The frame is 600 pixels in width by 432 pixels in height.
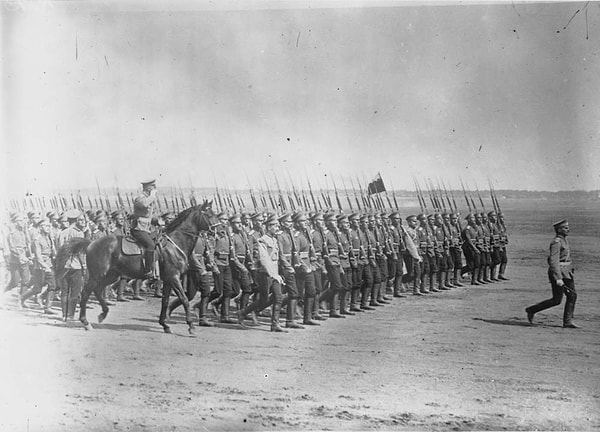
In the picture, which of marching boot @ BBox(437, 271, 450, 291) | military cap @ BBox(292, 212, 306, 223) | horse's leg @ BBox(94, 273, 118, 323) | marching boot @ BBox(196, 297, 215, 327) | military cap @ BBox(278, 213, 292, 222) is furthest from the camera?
marching boot @ BBox(437, 271, 450, 291)

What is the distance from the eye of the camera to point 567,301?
26.2 feet

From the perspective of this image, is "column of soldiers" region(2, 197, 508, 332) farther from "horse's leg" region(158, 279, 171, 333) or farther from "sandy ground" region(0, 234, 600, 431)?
"sandy ground" region(0, 234, 600, 431)

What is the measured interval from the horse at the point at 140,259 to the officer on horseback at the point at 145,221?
0.32 ft

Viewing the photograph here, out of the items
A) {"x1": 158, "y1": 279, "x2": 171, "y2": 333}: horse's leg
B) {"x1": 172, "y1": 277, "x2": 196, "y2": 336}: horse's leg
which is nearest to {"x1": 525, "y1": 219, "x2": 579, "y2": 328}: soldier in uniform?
{"x1": 172, "y1": 277, "x2": 196, "y2": 336}: horse's leg

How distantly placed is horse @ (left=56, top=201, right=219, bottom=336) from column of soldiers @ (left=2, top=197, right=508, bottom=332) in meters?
0.18

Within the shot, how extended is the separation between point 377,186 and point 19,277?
4659mm

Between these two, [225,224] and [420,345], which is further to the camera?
[225,224]

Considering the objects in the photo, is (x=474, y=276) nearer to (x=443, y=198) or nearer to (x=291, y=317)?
(x=443, y=198)

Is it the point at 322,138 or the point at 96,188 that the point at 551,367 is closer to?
the point at 322,138

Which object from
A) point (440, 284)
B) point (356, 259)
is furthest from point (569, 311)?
point (356, 259)

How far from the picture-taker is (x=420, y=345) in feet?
25.1

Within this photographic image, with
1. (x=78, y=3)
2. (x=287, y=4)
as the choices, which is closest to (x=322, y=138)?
(x=287, y=4)

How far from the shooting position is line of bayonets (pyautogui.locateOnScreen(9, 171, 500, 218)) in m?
8.19

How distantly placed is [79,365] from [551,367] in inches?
207
